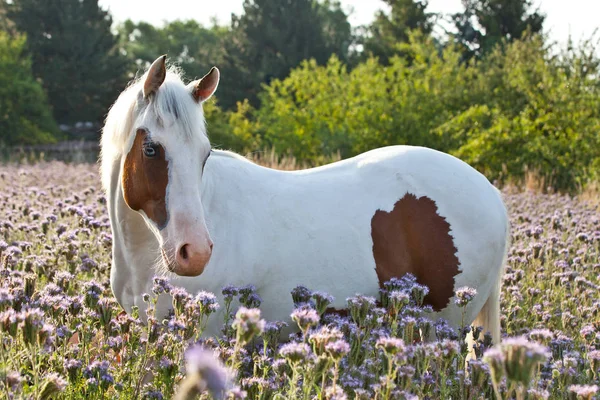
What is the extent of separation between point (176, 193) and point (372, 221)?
1.52 m

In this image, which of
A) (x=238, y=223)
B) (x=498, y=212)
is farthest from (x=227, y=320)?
(x=498, y=212)

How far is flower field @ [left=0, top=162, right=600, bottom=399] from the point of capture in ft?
7.11

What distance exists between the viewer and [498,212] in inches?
183

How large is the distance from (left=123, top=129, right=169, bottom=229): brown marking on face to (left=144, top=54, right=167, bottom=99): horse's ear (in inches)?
9.0

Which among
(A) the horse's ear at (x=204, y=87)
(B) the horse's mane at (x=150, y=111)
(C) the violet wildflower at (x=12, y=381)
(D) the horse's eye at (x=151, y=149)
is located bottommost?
(C) the violet wildflower at (x=12, y=381)

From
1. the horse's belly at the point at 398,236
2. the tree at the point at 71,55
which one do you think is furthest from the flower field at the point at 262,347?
the tree at the point at 71,55

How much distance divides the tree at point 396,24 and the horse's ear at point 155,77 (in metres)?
44.9

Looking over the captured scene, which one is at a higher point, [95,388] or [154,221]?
[154,221]

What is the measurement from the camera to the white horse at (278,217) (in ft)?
11.2

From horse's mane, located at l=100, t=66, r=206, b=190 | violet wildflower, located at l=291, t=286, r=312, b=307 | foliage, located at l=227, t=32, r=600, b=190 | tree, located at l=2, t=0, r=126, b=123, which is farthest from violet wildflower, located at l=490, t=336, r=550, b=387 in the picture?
tree, located at l=2, t=0, r=126, b=123

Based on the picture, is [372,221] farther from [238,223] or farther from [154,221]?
→ [154,221]

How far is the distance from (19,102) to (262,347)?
37275 millimetres

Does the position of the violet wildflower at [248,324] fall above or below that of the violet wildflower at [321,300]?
above

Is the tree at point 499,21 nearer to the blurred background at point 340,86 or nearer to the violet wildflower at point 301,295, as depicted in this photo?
the blurred background at point 340,86
